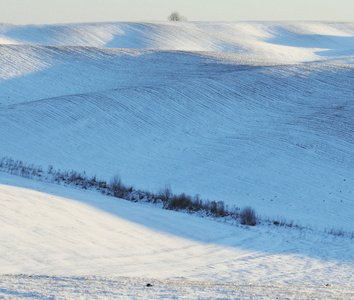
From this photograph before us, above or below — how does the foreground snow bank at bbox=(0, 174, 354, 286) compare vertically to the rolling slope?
below

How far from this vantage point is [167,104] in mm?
30141

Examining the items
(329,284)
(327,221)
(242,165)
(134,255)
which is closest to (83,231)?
(134,255)

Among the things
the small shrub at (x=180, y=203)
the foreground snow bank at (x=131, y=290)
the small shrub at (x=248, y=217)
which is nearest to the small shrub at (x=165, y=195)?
the small shrub at (x=180, y=203)

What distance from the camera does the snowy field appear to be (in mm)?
10219

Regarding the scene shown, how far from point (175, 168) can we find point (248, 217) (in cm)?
692

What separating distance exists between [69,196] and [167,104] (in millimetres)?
14920

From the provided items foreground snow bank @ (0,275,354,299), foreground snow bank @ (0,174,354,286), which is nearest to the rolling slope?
foreground snow bank @ (0,174,354,286)

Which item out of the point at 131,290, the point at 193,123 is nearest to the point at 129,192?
the point at 193,123

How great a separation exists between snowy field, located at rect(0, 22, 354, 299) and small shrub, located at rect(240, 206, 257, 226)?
51 cm

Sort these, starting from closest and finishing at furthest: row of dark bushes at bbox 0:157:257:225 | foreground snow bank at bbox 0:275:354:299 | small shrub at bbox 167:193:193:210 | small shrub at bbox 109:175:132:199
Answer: foreground snow bank at bbox 0:275:354:299 → row of dark bushes at bbox 0:157:257:225 → small shrub at bbox 167:193:193:210 → small shrub at bbox 109:175:132:199

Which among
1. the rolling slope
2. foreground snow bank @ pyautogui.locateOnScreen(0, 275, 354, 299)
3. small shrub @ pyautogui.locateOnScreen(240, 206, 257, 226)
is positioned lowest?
foreground snow bank @ pyautogui.locateOnScreen(0, 275, 354, 299)

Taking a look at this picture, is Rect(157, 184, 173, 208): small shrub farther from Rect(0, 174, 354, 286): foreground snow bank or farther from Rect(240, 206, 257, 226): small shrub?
Rect(240, 206, 257, 226): small shrub

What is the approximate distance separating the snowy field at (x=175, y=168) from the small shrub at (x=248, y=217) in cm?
51

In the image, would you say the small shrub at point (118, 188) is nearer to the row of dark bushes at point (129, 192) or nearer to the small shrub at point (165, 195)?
the row of dark bushes at point (129, 192)
